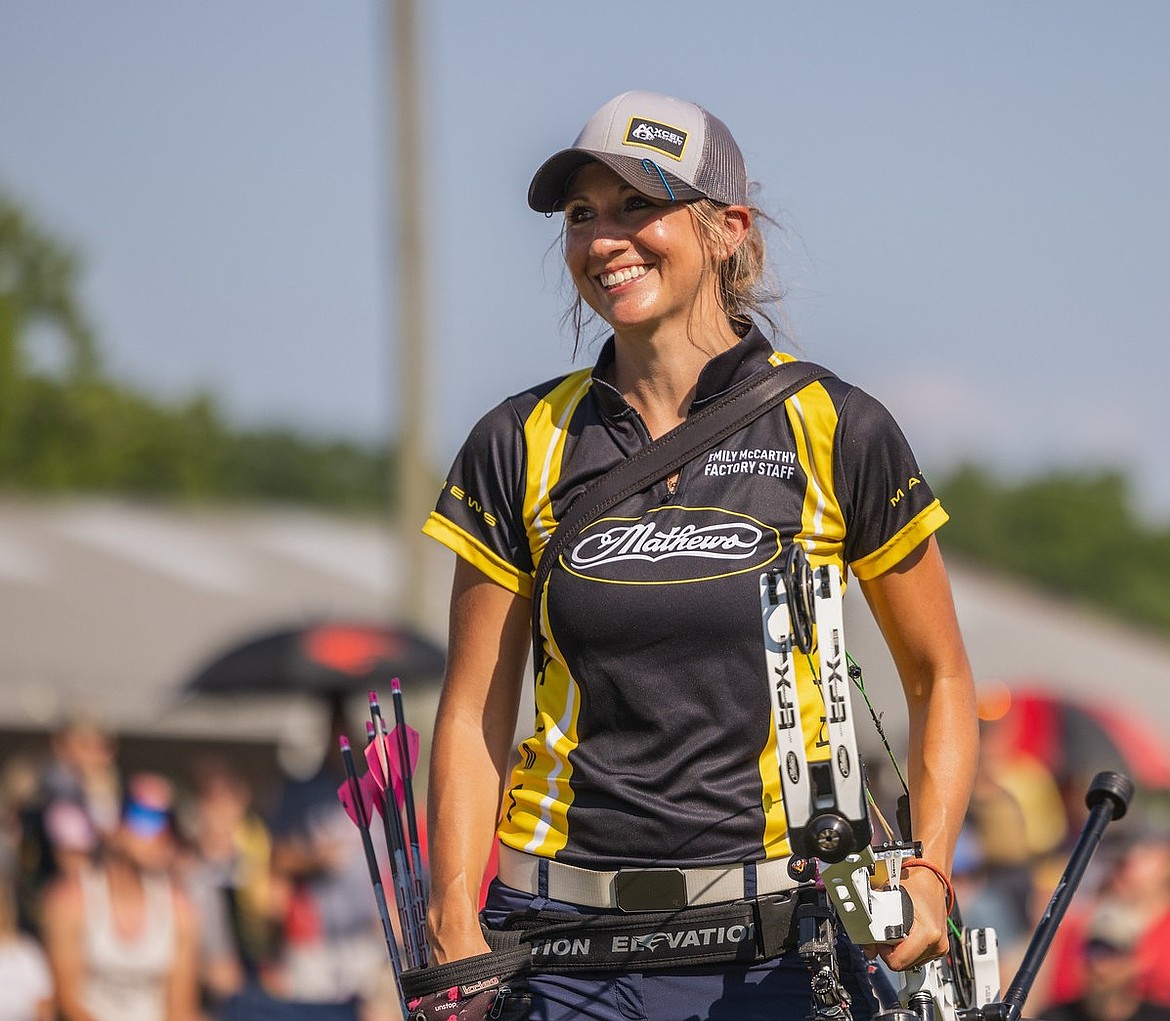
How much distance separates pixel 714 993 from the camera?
3.19 meters

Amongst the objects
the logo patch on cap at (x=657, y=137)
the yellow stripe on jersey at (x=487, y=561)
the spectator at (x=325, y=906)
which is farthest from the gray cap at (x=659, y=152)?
the spectator at (x=325, y=906)

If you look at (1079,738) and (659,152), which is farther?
(1079,738)

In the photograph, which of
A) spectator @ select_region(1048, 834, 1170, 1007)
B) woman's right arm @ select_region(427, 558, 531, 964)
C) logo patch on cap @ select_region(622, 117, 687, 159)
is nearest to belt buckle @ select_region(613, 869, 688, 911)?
woman's right arm @ select_region(427, 558, 531, 964)

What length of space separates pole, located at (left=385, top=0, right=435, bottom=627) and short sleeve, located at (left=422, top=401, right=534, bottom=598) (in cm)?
886

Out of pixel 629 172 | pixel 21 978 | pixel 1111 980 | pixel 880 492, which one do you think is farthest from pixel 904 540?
pixel 21 978

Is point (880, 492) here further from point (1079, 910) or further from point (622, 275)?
point (1079, 910)

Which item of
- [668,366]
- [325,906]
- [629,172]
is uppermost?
[629,172]

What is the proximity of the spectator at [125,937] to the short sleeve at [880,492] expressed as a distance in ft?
21.9

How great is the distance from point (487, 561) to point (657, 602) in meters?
0.41

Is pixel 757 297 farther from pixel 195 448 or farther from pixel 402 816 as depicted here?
pixel 195 448

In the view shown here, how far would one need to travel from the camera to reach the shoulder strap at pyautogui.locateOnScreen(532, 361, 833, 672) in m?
3.31

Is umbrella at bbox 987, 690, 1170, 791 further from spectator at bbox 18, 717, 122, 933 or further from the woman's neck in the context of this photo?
the woman's neck

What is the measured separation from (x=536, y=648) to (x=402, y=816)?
45cm

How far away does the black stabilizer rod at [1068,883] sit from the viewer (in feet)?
11.3
